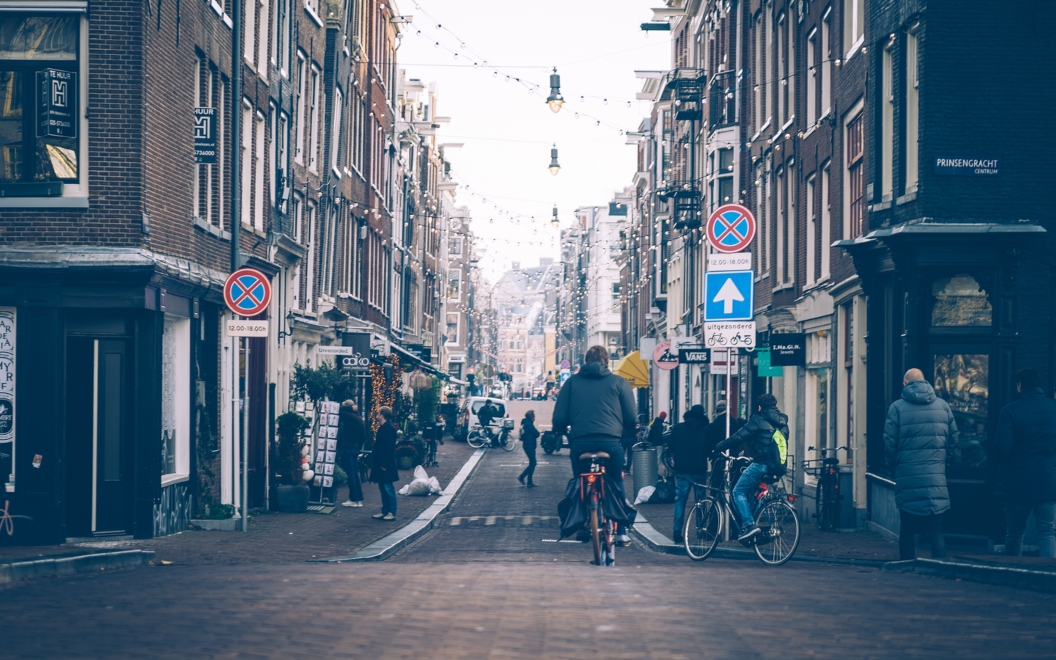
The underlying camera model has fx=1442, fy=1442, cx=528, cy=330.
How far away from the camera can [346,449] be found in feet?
80.6

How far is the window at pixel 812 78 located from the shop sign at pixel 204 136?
1084 centimetres

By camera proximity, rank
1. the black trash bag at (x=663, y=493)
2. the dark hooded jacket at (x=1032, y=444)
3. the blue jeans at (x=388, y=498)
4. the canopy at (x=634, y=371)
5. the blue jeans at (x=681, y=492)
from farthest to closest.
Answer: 1. the canopy at (x=634, y=371)
2. the black trash bag at (x=663, y=493)
3. the blue jeans at (x=388, y=498)
4. the blue jeans at (x=681, y=492)
5. the dark hooded jacket at (x=1032, y=444)

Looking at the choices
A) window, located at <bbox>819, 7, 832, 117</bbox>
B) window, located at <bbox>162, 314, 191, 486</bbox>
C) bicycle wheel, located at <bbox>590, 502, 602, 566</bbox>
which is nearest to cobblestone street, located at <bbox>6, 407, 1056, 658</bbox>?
bicycle wheel, located at <bbox>590, 502, 602, 566</bbox>

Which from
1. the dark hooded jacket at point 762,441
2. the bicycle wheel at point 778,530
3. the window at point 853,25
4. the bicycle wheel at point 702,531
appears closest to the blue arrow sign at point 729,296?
the dark hooded jacket at point 762,441

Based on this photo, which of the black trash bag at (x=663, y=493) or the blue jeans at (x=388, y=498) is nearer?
the blue jeans at (x=388, y=498)

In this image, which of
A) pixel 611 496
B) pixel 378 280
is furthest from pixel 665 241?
pixel 611 496

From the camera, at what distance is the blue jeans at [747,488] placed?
14.7m

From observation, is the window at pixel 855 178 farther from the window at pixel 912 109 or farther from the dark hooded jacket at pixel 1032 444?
the dark hooded jacket at pixel 1032 444

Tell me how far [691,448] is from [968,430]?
12.8ft

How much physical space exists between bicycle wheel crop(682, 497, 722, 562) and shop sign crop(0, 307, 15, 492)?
7.65 metres

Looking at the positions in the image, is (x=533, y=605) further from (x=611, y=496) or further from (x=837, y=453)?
(x=837, y=453)

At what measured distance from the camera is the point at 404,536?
1922 centimetres

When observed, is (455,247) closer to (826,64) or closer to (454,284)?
(454,284)

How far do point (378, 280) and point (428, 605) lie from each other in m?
38.5
